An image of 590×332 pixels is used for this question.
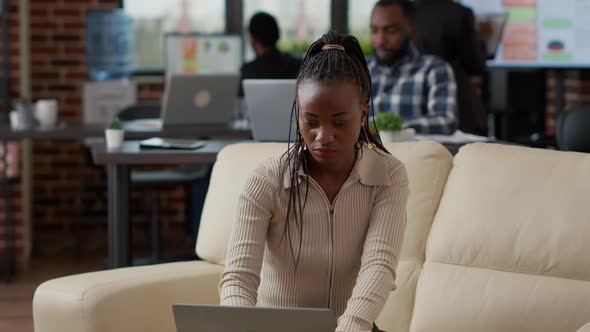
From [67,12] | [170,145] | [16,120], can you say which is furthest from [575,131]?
[67,12]

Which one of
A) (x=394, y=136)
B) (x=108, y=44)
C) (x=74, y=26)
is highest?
(x=74, y=26)

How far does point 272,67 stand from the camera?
5.31m

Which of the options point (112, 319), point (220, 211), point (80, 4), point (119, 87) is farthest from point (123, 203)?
point (80, 4)

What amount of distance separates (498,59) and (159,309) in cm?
427

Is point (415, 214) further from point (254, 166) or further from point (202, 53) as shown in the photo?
point (202, 53)

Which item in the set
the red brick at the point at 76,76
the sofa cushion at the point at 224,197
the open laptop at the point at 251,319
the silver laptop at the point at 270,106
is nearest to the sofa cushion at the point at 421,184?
the sofa cushion at the point at 224,197

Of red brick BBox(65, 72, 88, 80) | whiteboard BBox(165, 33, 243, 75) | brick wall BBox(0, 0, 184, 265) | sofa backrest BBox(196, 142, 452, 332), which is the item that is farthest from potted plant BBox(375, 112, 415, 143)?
red brick BBox(65, 72, 88, 80)

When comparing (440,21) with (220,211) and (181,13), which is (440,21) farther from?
A: (220,211)

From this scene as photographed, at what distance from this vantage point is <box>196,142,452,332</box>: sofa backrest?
2609 mm

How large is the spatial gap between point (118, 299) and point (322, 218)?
621 millimetres

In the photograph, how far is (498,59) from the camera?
649cm

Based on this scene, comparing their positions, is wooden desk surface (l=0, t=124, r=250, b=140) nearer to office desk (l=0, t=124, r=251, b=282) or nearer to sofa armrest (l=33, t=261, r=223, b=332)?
office desk (l=0, t=124, r=251, b=282)

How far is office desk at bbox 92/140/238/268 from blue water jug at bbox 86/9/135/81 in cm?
249

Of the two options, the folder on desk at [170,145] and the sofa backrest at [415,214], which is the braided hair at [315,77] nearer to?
the sofa backrest at [415,214]
